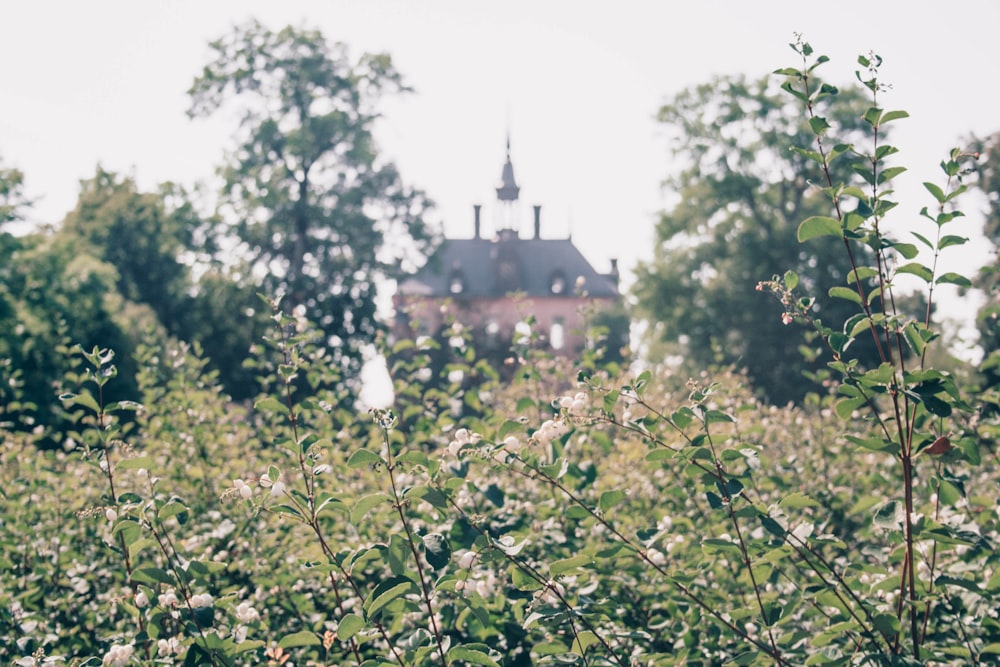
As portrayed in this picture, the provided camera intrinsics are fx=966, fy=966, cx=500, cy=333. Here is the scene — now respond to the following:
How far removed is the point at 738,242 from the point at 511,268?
20.0 m

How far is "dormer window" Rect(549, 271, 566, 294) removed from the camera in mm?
51719

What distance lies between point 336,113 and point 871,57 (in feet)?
85.4

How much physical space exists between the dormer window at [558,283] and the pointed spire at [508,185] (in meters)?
5.44

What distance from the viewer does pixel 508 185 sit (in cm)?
4816

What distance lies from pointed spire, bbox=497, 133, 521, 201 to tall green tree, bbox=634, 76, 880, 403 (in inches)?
631

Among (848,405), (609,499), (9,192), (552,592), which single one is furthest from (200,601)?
(9,192)

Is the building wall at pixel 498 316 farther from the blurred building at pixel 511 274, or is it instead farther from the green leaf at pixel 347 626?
the green leaf at pixel 347 626

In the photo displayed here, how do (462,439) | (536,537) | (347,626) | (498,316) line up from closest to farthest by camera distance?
1. (347,626)
2. (462,439)
3. (536,537)
4. (498,316)

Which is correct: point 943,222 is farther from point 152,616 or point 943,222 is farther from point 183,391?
point 183,391

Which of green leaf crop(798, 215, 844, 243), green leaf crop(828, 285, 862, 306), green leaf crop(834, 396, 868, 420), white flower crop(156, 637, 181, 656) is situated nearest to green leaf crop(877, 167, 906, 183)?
green leaf crop(798, 215, 844, 243)

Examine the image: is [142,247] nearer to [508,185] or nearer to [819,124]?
[508,185]

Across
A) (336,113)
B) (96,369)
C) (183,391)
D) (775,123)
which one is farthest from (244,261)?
(96,369)

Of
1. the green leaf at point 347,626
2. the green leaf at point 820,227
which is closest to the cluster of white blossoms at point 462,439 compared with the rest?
the green leaf at point 347,626

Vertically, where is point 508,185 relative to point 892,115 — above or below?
above
